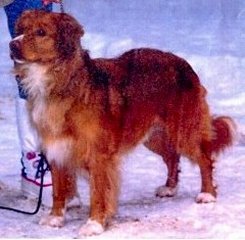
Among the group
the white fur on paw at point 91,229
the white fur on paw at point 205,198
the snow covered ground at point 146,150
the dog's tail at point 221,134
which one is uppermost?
the dog's tail at point 221,134

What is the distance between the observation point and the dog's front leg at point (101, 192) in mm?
4242

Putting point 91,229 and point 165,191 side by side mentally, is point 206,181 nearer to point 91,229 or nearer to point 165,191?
point 165,191

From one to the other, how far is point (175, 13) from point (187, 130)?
10296 millimetres

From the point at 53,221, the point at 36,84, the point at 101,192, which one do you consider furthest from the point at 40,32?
the point at 53,221

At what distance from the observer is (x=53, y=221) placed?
14.4 ft

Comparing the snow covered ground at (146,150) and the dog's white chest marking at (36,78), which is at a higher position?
the dog's white chest marking at (36,78)

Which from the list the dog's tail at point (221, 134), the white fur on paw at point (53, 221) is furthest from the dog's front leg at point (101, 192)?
the dog's tail at point (221, 134)

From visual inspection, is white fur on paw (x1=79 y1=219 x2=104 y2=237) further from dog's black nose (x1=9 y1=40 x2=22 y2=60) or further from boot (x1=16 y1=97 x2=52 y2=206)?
dog's black nose (x1=9 y1=40 x2=22 y2=60)

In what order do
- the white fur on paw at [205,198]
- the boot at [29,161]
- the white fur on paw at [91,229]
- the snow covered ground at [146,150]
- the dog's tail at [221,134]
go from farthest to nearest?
1. the dog's tail at [221,134]
2. the boot at [29,161]
3. the white fur on paw at [205,198]
4. the snow covered ground at [146,150]
5. the white fur on paw at [91,229]

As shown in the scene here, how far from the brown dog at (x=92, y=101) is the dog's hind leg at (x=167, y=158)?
0.20 m

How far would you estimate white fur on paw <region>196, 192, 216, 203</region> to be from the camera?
4.76 m

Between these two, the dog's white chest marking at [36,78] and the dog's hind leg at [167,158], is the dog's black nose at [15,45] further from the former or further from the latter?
the dog's hind leg at [167,158]

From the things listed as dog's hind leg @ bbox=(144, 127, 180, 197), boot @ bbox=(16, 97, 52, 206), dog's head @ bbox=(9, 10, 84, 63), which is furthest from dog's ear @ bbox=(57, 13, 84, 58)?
dog's hind leg @ bbox=(144, 127, 180, 197)

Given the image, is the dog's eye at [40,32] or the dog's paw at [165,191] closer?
the dog's eye at [40,32]
